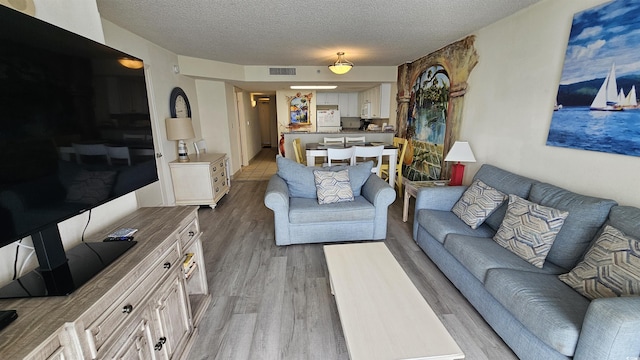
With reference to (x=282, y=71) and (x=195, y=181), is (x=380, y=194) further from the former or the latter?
(x=282, y=71)

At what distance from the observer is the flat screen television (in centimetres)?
91

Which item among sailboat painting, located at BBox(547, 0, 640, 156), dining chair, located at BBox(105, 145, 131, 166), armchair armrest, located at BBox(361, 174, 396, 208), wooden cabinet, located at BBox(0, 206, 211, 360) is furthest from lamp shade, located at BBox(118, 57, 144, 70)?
sailboat painting, located at BBox(547, 0, 640, 156)

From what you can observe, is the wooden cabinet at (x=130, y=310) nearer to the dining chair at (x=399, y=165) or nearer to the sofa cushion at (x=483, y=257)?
the sofa cushion at (x=483, y=257)

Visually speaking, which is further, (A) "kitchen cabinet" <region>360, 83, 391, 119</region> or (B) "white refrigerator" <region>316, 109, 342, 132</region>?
(B) "white refrigerator" <region>316, 109, 342, 132</region>

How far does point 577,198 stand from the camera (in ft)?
6.18

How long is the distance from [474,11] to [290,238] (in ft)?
9.67

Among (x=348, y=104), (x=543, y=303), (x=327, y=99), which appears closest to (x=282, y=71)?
(x=327, y=99)

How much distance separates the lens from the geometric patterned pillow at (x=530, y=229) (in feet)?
5.97

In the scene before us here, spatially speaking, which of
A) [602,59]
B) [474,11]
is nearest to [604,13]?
[602,59]

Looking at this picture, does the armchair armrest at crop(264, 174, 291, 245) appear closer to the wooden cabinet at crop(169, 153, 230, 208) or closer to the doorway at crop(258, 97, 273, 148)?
the wooden cabinet at crop(169, 153, 230, 208)

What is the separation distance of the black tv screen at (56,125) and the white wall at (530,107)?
3.13 meters

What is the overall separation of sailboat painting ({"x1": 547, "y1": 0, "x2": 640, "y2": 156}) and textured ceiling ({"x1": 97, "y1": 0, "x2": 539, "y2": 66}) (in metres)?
0.73

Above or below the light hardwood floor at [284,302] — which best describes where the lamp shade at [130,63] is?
above

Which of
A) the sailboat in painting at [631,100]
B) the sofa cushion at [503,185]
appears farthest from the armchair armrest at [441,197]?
the sailboat in painting at [631,100]
